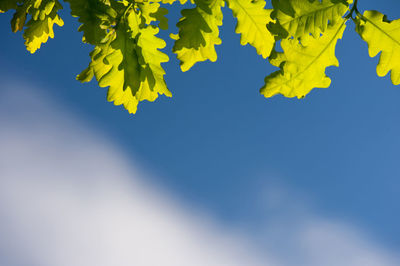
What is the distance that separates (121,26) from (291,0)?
0.74 m

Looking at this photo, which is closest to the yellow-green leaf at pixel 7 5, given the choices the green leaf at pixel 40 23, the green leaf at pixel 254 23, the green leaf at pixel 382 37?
the green leaf at pixel 40 23

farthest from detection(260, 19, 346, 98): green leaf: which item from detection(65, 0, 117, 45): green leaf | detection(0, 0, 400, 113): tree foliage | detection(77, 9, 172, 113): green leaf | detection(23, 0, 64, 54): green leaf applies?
detection(23, 0, 64, 54): green leaf

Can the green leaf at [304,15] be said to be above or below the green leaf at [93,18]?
above

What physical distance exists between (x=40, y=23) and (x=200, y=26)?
1007 millimetres

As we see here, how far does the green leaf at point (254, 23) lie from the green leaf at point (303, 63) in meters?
0.06

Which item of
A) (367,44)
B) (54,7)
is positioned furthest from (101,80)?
(367,44)

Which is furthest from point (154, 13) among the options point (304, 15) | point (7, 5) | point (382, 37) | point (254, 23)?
point (382, 37)

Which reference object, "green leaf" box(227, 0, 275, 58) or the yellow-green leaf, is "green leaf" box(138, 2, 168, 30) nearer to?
"green leaf" box(227, 0, 275, 58)

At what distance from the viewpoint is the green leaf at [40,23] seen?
5.70 ft

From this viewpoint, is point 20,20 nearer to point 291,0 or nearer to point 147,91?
point 147,91

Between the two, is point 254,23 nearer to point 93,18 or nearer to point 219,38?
point 219,38

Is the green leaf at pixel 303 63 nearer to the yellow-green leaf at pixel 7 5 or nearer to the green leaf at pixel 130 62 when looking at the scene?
the green leaf at pixel 130 62

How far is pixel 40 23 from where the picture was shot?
6.34 feet

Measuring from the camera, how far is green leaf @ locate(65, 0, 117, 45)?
149 centimetres
